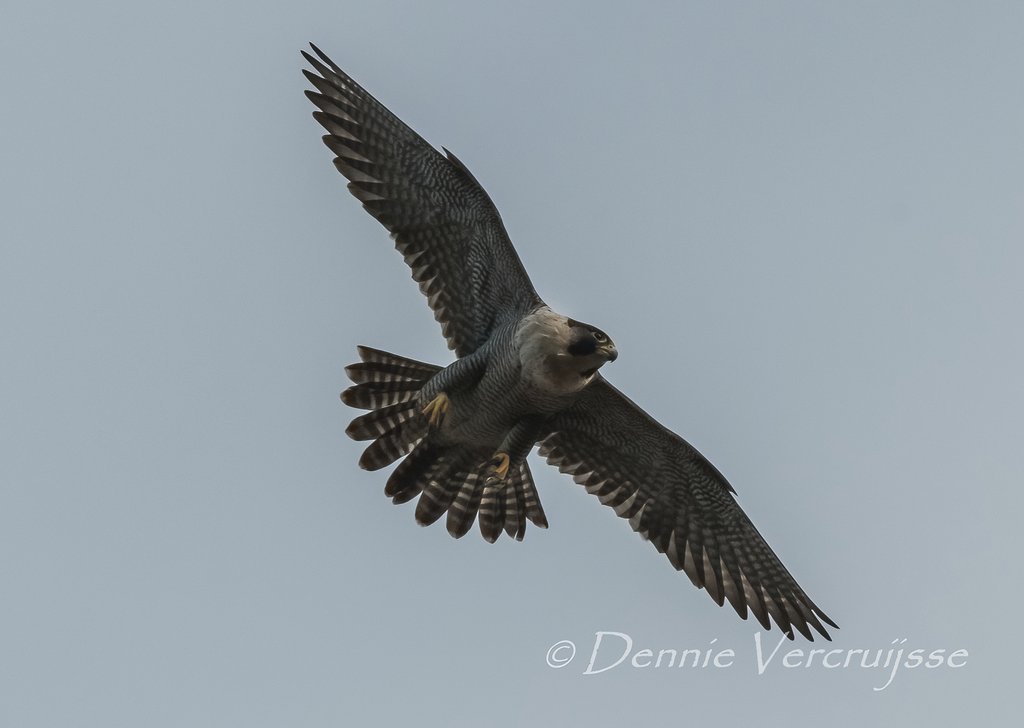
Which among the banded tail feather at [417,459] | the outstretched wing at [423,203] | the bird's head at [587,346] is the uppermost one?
the outstretched wing at [423,203]

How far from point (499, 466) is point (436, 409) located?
89 cm

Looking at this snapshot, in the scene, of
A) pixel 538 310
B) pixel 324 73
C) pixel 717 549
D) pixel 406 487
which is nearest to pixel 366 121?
pixel 324 73

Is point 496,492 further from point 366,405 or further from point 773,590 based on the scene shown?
point 773,590

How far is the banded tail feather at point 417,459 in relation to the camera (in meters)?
16.4

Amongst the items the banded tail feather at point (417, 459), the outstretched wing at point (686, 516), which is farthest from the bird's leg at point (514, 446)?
the outstretched wing at point (686, 516)

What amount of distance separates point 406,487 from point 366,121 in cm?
363

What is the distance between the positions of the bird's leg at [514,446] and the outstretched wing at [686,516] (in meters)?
0.64

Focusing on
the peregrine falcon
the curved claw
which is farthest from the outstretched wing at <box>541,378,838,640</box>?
the curved claw

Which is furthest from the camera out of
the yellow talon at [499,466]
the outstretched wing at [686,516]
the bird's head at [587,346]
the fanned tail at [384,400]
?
the outstretched wing at [686,516]

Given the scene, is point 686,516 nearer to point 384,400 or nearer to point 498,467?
point 498,467

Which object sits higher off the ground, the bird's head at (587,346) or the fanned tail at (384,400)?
the bird's head at (587,346)

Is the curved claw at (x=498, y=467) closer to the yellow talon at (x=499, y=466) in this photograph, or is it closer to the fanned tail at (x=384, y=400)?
the yellow talon at (x=499, y=466)

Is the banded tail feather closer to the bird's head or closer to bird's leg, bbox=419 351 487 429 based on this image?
bird's leg, bbox=419 351 487 429

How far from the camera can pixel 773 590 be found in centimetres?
1731
